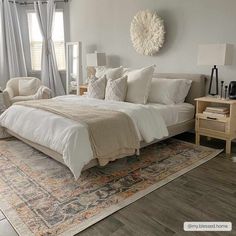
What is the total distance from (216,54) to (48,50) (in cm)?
431

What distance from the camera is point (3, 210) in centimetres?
212

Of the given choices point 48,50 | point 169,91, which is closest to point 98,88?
point 169,91

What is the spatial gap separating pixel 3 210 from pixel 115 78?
263 centimetres

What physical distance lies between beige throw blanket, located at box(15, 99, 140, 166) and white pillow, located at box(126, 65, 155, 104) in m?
0.81

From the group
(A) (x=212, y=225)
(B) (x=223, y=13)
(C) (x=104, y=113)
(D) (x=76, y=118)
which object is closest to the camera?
(A) (x=212, y=225)

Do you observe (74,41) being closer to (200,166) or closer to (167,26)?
(167,26)

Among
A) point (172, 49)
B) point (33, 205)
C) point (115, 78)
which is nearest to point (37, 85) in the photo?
point (115, 78)

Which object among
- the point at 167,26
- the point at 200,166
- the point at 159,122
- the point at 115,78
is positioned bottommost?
the point at 200,166

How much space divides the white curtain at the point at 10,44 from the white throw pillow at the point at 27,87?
29.0 inches

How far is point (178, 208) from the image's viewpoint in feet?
6.95

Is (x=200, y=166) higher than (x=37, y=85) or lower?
lower

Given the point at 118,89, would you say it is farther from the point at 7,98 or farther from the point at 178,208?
the point at 7,98

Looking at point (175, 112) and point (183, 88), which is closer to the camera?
point (175, 112)

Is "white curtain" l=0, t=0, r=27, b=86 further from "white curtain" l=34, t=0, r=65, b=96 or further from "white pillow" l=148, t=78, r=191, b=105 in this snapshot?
"white pillow" l=148, t=78, r=191, b=105
